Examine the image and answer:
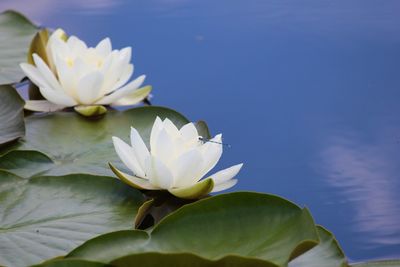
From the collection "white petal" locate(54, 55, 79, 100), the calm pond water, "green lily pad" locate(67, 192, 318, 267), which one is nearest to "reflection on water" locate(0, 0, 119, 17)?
the calm pond water

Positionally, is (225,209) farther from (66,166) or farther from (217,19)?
(217,19)

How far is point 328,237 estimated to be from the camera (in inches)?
43.1

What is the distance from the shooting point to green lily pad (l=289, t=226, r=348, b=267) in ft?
3.38

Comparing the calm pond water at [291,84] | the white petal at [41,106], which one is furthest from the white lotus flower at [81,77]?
the calm pond water at [291,84]

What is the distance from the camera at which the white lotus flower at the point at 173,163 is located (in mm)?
1217

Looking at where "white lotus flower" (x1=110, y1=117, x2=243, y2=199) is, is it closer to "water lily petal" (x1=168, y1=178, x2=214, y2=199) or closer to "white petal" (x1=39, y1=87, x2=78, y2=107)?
"water lily petal" (x1=168, y1=178, x2=214, y2=199)

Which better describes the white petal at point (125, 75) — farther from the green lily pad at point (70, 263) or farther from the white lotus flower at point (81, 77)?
the green lily pad at point (70, 263)

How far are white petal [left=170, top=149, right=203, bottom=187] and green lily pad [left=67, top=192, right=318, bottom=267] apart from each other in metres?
0.17

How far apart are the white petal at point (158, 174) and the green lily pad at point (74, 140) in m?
0.18

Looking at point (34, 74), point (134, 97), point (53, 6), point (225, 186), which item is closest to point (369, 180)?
point (225, 186)

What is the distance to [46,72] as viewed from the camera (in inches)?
64.9

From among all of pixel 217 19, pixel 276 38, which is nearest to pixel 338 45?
pixel 276 38

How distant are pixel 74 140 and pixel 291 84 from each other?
0.65 metres

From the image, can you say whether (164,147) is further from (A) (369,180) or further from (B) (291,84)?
(B) (291,84)
